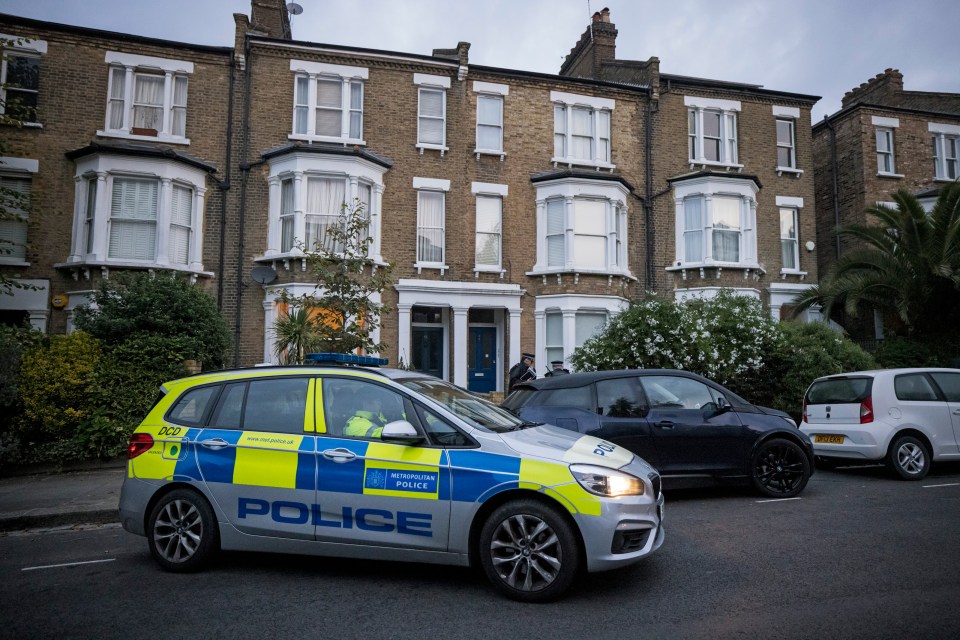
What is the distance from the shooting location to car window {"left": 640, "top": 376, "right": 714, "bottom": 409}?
7.48 meters

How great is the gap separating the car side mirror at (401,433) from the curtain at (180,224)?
13.2 metres

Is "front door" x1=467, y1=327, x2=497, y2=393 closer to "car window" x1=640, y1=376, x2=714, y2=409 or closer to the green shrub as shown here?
the green shrub

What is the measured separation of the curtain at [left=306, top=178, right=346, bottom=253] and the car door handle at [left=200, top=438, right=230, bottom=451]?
1142 centimetres

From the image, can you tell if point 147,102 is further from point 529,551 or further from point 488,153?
point 529,551

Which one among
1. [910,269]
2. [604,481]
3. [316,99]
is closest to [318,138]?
[316,99]

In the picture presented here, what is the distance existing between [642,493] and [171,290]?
9533 mm

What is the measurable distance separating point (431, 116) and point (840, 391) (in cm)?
1311

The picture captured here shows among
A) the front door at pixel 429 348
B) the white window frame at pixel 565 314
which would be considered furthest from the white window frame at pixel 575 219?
the front door at pixel 429 348

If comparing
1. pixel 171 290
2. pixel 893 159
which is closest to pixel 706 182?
pixel 893 159

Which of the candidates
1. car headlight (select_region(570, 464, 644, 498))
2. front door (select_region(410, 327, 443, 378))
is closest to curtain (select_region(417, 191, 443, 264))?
front door (select_region(410, 327, 443, 378))

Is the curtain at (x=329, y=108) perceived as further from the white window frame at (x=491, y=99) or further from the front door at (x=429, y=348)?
the front door at (x=429, y=348)

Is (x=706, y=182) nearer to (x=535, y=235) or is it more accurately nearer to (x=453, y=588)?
(x=535, y=235)

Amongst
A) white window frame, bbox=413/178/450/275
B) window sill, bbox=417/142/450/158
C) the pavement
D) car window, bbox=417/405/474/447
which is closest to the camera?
car window, bbox=417/405/474/447

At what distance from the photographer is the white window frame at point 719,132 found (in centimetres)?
1977
